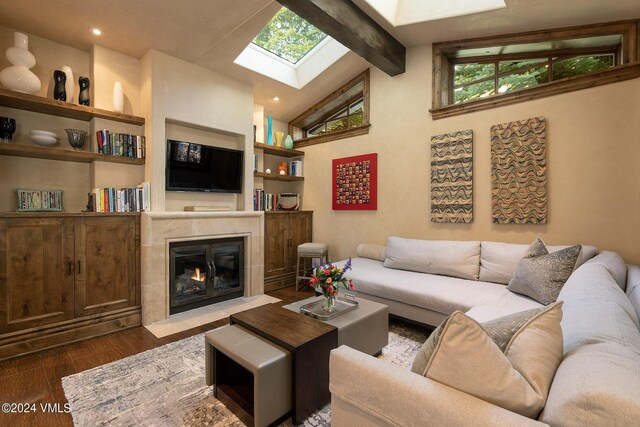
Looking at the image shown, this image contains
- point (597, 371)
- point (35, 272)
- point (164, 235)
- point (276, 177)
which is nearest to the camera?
point (597, 371)

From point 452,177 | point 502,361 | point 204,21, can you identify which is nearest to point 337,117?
point 452,177

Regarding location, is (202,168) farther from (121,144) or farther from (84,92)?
(84,92)

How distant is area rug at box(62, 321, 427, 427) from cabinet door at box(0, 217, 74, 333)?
811mm

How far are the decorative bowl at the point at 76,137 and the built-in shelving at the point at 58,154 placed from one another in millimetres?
130

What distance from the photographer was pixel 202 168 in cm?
373

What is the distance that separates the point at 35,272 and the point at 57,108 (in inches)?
59.9

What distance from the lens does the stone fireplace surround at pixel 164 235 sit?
3.12 meters

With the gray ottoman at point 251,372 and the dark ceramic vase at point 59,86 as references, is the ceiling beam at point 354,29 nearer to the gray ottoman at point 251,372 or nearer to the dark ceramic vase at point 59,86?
the dark ceramic vase at point 59,86

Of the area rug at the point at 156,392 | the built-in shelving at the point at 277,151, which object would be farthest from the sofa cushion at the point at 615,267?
the built-in shelving at the point at 277,151

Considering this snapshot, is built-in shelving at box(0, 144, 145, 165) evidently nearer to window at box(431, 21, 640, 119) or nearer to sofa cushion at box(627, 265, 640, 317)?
window at box(431, 21, 640, 119)

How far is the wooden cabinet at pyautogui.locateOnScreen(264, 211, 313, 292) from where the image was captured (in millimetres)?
4430

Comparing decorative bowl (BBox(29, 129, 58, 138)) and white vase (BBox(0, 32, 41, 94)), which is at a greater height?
white vase (BBox(0, 32, 41, 94))

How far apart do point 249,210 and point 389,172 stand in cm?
200

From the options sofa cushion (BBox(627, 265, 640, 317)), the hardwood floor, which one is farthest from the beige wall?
the hardwood floor
